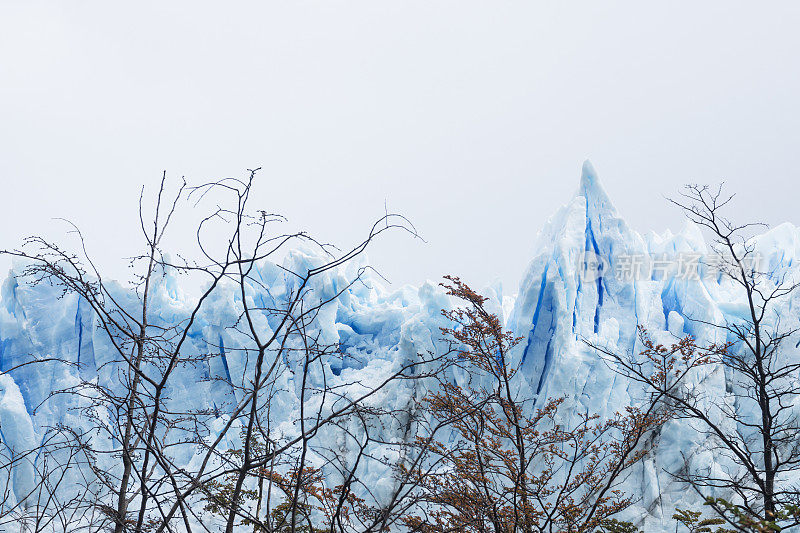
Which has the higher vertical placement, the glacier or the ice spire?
the ice spire

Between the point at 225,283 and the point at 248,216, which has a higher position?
the point at 225,283

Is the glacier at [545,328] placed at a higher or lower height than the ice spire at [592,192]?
lower

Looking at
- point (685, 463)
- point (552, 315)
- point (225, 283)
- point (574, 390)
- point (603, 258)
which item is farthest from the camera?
point (225, 283)

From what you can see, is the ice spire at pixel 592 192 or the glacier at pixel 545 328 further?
the ice spire at pixel 592 192

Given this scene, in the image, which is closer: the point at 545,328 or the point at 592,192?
the point at 545,328

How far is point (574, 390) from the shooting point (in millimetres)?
11141

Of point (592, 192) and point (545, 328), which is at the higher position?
point (592, 192)

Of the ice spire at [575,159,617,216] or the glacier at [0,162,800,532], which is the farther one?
the ice spire at [575,159,617,216]

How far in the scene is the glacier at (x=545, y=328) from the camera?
11.1 m

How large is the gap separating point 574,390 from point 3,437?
1137 cm

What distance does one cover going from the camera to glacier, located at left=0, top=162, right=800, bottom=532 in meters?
11.1

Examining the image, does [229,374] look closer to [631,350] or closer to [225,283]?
[225,283]

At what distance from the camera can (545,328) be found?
1193 centimetres

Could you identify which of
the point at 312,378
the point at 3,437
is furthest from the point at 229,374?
the point at 3,437
